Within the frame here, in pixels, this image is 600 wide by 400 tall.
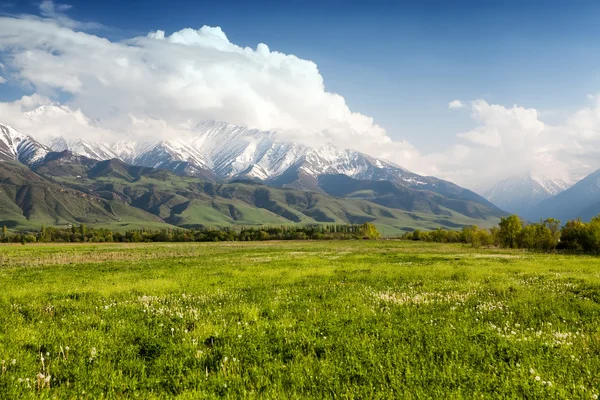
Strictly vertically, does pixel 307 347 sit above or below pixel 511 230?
below

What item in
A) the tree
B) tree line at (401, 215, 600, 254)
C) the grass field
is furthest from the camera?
the tree

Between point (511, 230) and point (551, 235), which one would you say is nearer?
point (551, 235)

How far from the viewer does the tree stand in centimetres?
10119

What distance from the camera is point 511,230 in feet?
337

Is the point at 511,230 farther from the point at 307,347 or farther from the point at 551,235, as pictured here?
the point at 307,347

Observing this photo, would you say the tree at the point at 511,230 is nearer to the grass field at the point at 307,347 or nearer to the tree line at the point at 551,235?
the tree line at the point at 551,235

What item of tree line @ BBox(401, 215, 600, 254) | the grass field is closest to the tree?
tree line @ BBox(401, 215, 600, 254)

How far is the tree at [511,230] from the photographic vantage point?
101 m

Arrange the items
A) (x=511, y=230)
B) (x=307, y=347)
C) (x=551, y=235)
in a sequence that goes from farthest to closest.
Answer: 1. (x=511, y=230)
2. (x=551, y=235)
3. (x=307, y=347)

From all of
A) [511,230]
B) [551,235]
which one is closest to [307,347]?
[551,235]

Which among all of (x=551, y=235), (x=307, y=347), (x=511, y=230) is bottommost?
(x=307, y=347)

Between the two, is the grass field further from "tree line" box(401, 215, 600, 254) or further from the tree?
the tree

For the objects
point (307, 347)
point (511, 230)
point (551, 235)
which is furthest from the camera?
point (511, 230)

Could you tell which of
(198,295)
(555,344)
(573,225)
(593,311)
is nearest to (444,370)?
(555,344)
